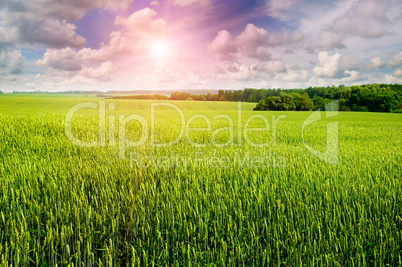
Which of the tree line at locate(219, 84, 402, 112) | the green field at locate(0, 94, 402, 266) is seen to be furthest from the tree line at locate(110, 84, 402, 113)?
the green field at locate(0, 94, 402, 266)

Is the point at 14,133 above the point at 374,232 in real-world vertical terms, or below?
above

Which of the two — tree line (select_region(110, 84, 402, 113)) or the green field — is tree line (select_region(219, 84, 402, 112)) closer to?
tree line (select_region(110, 84, 402, 113))

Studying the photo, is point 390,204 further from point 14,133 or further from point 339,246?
point 14,133

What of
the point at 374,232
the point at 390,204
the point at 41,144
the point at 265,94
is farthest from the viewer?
the point at 265,94

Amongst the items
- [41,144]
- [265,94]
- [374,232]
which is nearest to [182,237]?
[374,232]

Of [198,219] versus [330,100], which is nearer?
[198,219]

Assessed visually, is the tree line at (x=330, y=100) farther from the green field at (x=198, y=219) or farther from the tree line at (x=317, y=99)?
the green field at (x=198, y=219)

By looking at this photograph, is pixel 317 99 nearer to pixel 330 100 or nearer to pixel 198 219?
pixel 330 100

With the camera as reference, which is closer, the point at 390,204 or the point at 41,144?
the point at 390,204

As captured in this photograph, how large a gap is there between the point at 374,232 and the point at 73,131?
33.4 ft

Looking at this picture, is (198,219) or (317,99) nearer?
(198,219)

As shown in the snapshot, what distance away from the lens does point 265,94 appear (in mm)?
76750

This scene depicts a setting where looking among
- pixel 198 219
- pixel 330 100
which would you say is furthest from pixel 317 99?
pixel 198 219

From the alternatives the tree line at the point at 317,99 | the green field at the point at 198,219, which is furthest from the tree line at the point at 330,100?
the green field at the point at 198,219
